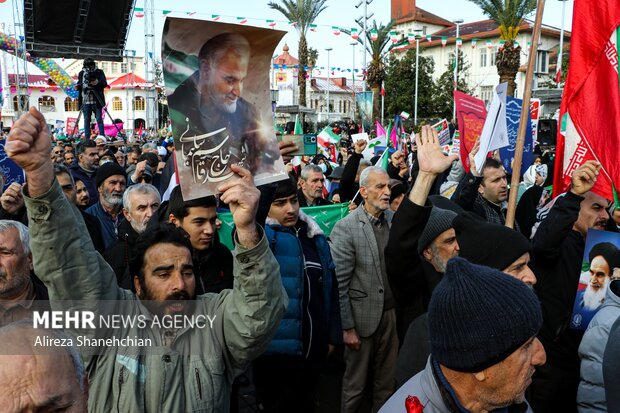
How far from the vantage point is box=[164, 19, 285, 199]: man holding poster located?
8.54 feet

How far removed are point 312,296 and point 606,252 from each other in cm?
182

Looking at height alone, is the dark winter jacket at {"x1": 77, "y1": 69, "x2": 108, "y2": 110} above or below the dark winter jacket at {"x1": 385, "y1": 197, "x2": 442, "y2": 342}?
above

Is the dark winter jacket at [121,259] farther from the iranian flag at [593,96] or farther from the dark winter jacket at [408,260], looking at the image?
the iranian flag at [593,96]

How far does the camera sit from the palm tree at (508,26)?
30.4 meters

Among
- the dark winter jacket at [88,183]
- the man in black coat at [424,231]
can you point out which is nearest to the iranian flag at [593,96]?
the man in black coat at [424,231]

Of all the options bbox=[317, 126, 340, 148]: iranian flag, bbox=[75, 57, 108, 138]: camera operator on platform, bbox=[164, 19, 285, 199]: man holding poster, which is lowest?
bbox=[317, 126, 340, 148]: iranian flag

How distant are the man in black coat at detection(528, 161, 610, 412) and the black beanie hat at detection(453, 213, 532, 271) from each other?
1056mm

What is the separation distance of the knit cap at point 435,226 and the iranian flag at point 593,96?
1.29 m

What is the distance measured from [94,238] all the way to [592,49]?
3.78m

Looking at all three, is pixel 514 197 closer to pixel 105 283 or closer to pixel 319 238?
pixel 319 238

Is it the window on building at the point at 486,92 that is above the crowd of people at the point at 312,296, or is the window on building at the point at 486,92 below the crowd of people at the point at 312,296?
above

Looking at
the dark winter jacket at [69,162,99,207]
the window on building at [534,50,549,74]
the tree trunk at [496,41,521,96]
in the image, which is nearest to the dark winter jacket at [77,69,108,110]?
the dark winter jacket at [69,162,99,207]

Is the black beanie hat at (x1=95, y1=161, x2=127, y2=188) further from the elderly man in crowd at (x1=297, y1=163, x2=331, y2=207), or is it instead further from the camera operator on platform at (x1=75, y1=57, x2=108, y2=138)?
the camera operator on platform at (x1=75, y1=57, x2=108, y2=138)
